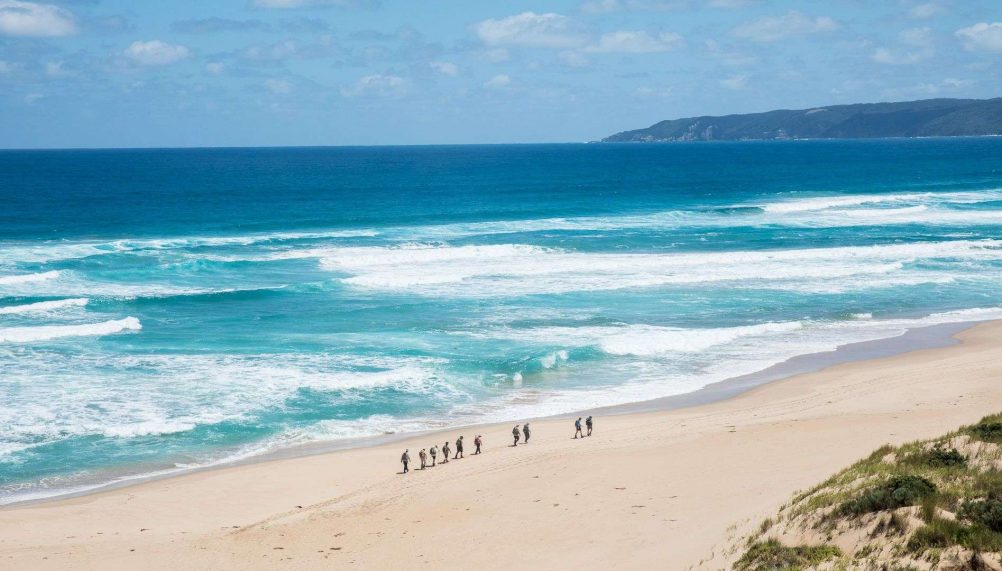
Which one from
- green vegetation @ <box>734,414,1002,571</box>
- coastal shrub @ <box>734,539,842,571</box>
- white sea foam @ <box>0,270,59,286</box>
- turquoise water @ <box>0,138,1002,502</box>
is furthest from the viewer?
white sea foam @ <box>0,270,59,286</box>

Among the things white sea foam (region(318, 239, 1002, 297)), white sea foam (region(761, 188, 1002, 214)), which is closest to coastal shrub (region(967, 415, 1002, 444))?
white sea foam (region(318, 239, 1002, 297))

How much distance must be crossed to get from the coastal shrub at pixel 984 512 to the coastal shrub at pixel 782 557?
59.7 inches

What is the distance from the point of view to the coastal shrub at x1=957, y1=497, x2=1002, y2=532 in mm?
11531

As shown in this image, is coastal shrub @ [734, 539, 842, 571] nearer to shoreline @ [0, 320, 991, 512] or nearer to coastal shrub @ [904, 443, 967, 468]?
coastal shrub @ [904, 443, 967, 468]

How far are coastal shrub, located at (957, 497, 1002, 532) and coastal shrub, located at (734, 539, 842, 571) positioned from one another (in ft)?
4.98

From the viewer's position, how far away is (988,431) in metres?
15.0

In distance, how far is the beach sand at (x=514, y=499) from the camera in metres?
15.4

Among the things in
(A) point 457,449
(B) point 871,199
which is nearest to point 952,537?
(A) point 457,449

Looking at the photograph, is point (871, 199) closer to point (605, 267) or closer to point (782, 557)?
point (605, 267)

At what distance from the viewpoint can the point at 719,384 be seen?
27.4 metres

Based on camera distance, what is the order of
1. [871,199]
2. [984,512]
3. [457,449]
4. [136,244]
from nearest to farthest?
[984,512], [457,449], [136,244], [871,199]

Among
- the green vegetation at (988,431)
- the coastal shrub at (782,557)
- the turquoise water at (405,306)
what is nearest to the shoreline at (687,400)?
the turquoise water at (405,306)

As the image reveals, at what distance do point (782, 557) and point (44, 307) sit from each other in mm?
31603

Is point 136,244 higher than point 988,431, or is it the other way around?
point 136,244
